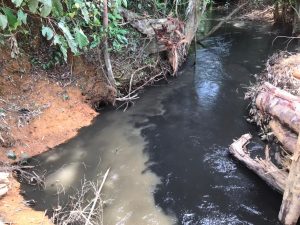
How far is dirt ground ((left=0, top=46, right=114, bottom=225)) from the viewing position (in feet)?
20.0

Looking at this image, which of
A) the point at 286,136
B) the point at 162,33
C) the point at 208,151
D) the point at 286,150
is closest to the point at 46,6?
the point at 286,136

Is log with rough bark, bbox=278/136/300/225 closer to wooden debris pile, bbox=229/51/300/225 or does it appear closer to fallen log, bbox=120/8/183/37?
wooden debris pile, bbox=229/51/300/225

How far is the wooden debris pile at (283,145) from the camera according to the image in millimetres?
4043

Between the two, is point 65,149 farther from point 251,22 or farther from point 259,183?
point 251,22

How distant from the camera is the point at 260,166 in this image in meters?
5.21

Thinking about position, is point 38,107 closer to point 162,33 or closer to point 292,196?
point 162,33

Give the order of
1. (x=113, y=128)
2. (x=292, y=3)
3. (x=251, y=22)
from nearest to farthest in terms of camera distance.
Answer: (x=113, y=128) → (x=292, y=3) → (x=251, y=22)

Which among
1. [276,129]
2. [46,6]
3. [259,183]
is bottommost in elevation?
[259,183]

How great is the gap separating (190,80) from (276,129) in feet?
14.0

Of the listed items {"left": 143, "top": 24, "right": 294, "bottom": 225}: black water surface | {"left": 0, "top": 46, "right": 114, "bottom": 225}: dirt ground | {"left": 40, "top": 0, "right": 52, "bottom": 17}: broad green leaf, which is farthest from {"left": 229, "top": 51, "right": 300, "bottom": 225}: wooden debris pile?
{"left": 0, "top": 46, "right": 114, "bottom": 225}: dirt ground

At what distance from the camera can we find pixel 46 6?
10.2 feet

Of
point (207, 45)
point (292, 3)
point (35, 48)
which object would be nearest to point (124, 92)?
point (35, 48)

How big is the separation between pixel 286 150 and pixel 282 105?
0.63m

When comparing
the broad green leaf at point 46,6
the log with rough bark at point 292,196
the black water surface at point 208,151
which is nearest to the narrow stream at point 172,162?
the black water surface at point 208,151
